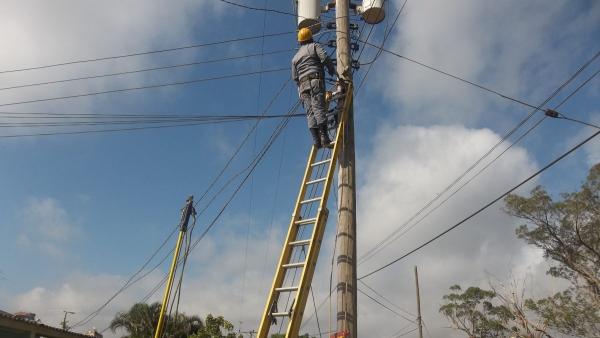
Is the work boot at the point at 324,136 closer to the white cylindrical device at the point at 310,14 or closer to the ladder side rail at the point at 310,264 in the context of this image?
the ladder side rail at the point at 310,264

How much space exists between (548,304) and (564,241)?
6266 mm

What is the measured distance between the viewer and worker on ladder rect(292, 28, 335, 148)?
6430 millimetres

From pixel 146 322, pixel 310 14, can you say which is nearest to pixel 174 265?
pixel 310 14

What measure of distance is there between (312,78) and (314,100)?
337 millimetres

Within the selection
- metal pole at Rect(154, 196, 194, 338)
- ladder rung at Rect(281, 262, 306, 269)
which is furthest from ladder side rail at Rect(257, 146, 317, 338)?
metal pole at Rect(154, 196, 194, 338)

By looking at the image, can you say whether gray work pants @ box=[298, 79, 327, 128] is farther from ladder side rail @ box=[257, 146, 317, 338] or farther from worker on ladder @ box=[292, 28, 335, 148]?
ladder side rail @ box=[257, 146, 317, 338]

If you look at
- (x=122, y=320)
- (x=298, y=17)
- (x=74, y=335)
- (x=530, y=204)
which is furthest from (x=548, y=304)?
(x=122, y=320)

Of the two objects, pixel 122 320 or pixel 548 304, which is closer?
pixel 548 304

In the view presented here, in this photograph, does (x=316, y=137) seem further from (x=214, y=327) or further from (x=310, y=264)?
(x=214, y=327)

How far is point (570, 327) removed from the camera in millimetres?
17406

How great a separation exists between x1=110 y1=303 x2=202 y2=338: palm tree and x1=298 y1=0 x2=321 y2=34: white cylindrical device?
22619 millimetres

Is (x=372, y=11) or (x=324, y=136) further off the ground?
(x=372, y=11)

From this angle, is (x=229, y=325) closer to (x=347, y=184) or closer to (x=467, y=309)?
(x=347, y=184)

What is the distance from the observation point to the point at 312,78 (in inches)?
259
